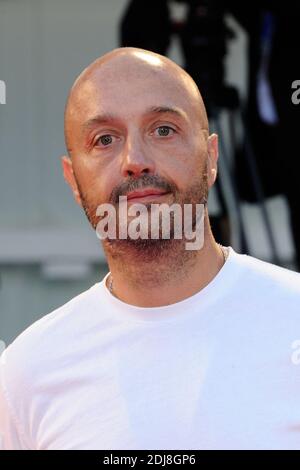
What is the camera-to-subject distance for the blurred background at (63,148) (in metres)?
4.40

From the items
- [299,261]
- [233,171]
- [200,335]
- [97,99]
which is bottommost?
[200,335]

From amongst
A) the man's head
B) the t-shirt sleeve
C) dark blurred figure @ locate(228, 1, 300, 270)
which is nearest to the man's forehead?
the man's head

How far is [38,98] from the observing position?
4742 millimetres

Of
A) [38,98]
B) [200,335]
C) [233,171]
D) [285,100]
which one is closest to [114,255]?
[200,335]

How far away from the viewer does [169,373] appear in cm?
180

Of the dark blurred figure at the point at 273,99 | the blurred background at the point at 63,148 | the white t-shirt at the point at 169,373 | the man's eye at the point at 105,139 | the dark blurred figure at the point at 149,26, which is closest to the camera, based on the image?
the white t-shirt at the point at 169,373

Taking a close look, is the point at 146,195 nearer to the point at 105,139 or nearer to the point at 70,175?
the point at 105,139

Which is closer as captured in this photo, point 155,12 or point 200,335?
point 200,335

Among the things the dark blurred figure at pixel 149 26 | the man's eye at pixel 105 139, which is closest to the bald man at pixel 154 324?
the man's eye at pixel 105 139

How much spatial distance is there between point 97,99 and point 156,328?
0.40 metres

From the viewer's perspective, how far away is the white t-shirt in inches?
68.5

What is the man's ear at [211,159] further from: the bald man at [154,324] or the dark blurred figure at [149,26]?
the dark blurred figure at [149,26]

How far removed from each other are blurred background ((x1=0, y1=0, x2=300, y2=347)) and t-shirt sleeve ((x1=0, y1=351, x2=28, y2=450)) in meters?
2.45

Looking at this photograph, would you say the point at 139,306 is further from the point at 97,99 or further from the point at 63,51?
the point at 63,51
